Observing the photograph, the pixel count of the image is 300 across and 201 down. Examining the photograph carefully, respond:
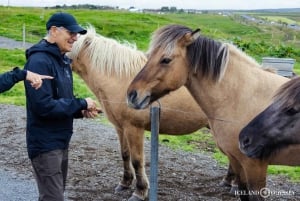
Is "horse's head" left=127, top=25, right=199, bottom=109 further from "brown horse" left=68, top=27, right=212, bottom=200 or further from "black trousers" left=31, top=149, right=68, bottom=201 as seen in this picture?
"brown horse" left=68, top=27, right=212, bottom=200

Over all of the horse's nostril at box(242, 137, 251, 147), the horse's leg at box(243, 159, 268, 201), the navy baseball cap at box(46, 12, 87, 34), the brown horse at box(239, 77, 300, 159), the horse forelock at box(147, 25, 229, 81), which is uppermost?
the navy baseball cap at box(46, 12, 87, 34)

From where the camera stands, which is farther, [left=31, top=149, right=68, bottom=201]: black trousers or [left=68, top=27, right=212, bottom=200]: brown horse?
[left=68, top=27, right=212, bottom=200]: brown horse

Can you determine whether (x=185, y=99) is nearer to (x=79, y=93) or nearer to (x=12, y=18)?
(x=79, y=93)

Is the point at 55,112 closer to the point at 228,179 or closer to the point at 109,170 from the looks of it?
the point at 228,179

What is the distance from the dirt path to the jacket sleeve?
7.93 ft

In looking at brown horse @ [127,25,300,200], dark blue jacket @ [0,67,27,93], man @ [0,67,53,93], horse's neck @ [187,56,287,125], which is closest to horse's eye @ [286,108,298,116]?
brown horse @ [127,25,300,200]

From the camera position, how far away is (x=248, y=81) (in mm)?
4348

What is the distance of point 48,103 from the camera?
345cm

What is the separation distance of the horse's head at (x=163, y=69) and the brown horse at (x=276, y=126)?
1.05 meters

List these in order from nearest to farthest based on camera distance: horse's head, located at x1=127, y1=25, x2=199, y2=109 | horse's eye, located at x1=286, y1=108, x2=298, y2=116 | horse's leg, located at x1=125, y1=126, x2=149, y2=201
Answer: horse's eye, located at x1=286, y1=108, x2=298, y2=116, horse's head, located at x1=127, y1=25, x2=199, y2=109, horse's leg, located at x1=125, y1=126, x2=149, y2=201

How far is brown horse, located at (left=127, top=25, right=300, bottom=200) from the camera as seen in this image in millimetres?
4121

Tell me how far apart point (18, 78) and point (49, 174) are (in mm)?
814

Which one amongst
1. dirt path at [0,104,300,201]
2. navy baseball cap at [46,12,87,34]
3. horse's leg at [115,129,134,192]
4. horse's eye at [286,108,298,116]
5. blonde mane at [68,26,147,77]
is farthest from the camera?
horse's leg at [115,129,134,192]

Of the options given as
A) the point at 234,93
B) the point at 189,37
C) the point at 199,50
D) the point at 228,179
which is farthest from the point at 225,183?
the point at 189,37
